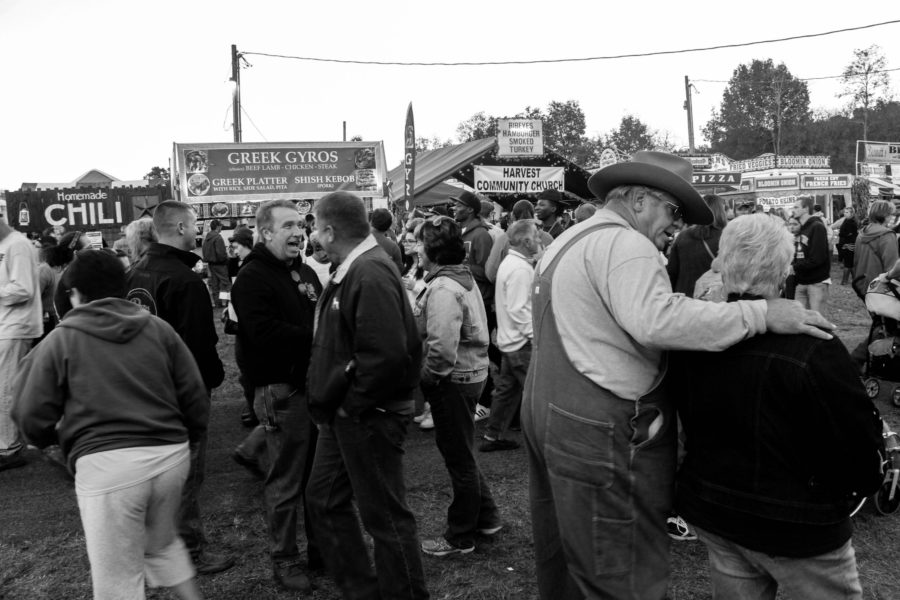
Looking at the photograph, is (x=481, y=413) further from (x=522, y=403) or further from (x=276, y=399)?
(x=522, y=403)

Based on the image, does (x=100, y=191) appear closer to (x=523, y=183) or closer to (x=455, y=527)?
(x=523, y=183)

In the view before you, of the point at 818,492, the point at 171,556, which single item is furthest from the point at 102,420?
the point at 818,492

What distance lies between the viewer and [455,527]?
164 inches

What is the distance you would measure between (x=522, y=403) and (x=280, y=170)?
49.8 ft

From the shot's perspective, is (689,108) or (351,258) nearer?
(351,258)

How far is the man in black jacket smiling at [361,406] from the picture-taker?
119 inches

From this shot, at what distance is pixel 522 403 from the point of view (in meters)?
2.91

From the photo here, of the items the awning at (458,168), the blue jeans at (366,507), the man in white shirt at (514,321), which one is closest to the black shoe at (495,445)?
the man in white shirt at (514,321)

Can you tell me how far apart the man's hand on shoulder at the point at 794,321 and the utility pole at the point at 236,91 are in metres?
21.8

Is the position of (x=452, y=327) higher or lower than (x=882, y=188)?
lower

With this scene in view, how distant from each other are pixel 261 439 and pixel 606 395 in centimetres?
301

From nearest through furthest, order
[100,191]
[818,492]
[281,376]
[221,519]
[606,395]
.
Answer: [818,492] < [606,395] < [281,376] < [221,519] < [100,191]

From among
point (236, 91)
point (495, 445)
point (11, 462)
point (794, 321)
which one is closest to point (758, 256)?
point (794, 321)

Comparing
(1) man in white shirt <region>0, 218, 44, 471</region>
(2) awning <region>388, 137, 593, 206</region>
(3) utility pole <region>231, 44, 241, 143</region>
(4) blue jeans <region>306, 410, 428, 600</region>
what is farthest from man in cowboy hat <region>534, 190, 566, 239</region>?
(3) utility pole <region>231, 44, 241, 143</region>
